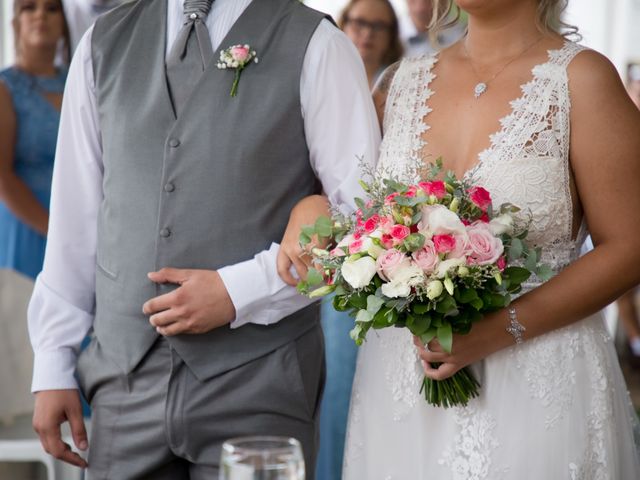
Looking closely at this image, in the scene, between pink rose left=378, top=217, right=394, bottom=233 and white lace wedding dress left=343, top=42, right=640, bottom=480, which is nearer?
pink rose left=378, top=217, right=394, bottom=233

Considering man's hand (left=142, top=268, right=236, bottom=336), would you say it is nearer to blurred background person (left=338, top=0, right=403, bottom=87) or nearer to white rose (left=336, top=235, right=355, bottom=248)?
white rose (left=336, top=235, right=355, bottom=248)

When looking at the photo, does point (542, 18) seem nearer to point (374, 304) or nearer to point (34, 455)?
point (374, 304)

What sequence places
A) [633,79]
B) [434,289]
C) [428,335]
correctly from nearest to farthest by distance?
[434,289]
[428,335]
[633,79]

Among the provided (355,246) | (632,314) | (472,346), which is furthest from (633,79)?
(355,246)

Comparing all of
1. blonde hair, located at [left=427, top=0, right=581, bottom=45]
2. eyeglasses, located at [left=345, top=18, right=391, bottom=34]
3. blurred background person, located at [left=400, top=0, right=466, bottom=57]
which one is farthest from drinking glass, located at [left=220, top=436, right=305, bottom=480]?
eyeglasses, located at [left=345, top=18, right=391, bottom=34]

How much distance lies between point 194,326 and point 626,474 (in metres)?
1.01

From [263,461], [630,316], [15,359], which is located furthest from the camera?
[630,316]

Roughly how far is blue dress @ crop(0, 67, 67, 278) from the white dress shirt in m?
2.25

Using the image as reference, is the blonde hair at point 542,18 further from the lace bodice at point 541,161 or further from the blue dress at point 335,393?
the blue dress at point 335,393

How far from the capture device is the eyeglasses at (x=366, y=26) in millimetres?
4465

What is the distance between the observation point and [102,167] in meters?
2.27

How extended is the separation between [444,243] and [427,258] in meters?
0.04

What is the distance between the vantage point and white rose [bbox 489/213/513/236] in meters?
1.90

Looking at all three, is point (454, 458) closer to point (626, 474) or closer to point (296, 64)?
point (626, 474)
